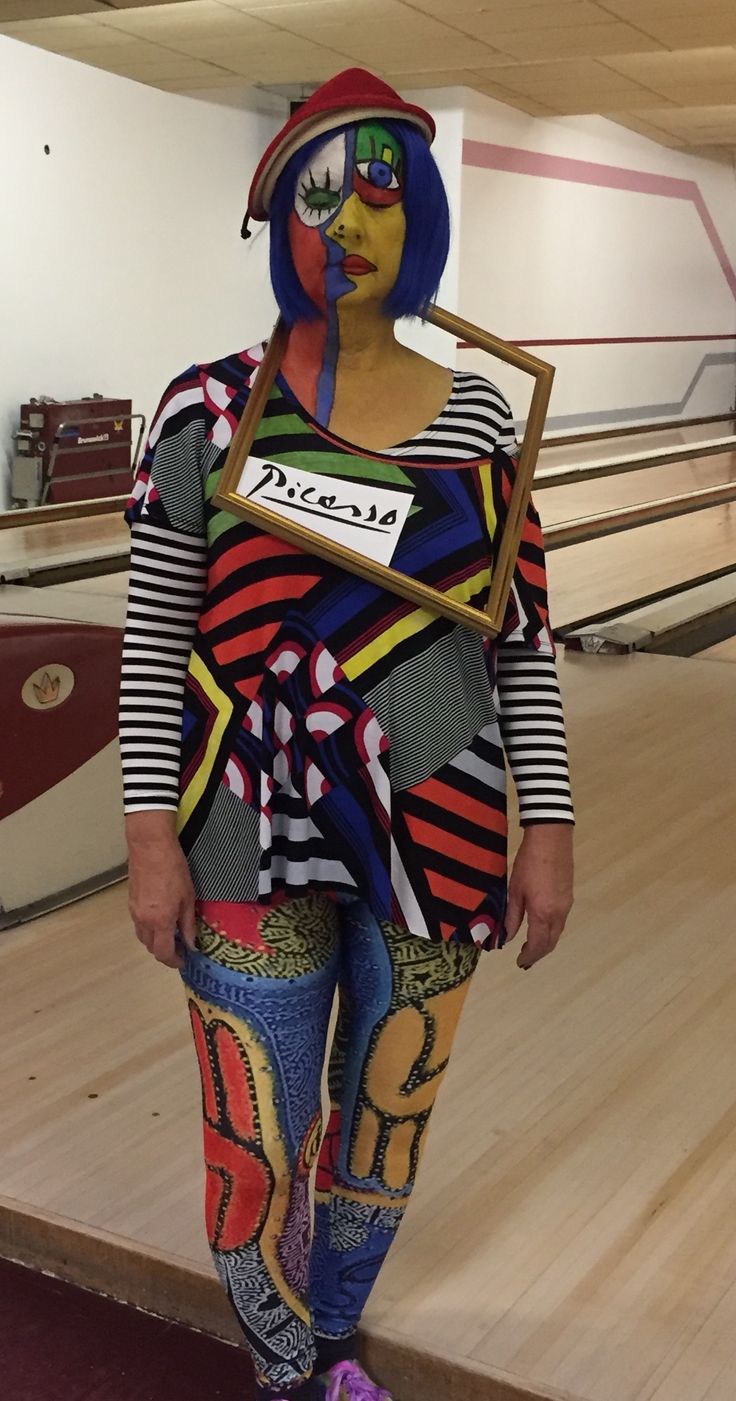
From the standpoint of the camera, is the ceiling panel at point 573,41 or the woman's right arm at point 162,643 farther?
Result: the ceiling panel at point 573,41

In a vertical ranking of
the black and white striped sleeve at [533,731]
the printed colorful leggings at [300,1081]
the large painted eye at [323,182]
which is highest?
the large painted eye at [323,182]

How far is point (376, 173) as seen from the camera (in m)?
1.06

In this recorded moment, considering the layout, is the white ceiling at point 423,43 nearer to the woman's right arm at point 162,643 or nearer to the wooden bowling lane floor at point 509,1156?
the wooden bowling lane floor at point 509,1156

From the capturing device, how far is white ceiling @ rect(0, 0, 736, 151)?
6.84 m

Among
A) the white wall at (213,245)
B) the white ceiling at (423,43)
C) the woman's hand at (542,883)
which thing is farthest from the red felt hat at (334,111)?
the white ceiling at (423,43)

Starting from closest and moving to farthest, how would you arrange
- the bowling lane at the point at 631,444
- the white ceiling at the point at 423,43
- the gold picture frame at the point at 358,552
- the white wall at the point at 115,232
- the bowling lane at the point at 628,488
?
the gold picture frame at the point at 358,552
the white ceiling at the point at 423,43
the white wall at the point at 115,232
the bowling lane at the point at 628,488
the bowling lane at the point at 631,444

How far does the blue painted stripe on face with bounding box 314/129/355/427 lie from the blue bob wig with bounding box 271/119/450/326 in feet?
0.05

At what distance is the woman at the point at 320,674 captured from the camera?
108cm

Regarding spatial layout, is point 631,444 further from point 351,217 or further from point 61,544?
point 351,217

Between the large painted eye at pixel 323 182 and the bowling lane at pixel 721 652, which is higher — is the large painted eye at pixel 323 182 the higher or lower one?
the higher one

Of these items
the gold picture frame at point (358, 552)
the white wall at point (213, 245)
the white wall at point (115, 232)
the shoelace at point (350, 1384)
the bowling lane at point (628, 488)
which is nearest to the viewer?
the gold picture frame at point (358, 552)

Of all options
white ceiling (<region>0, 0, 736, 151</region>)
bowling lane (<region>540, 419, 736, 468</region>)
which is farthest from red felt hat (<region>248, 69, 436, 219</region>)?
bowling lane (<region>540, 419, 736, 468</region>)

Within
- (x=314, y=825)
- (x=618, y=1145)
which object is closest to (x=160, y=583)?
(x=314, y=825)

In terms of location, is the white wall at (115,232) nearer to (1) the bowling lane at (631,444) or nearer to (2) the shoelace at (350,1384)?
(1) the bowling lane at (631,444)
